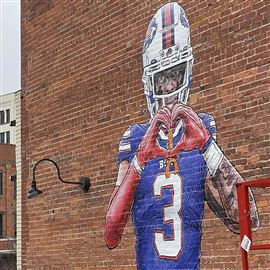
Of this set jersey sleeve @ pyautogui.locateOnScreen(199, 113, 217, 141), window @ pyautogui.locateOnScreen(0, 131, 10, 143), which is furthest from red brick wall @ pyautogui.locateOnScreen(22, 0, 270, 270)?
window @ pyautogui.locateOnScreen(0, 131, 10, 143)

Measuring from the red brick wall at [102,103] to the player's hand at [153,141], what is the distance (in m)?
0.30

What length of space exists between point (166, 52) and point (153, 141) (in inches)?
45.2

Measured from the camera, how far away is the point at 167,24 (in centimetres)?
916

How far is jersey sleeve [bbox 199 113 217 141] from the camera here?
27.1 feet

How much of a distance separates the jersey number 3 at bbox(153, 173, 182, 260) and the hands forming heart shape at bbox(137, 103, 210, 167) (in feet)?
1.10

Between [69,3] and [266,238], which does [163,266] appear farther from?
[69,3]

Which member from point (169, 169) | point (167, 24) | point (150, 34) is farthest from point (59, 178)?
point (167, 24)

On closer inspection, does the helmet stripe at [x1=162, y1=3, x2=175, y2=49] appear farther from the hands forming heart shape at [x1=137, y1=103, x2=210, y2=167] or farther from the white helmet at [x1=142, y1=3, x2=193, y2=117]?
the hands forming heart shape at [x1=137, y1=103, x2=210, y2=167]

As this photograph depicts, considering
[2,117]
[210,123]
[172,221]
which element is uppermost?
[2,117]

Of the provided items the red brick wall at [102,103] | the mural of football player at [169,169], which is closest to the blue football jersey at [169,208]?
the mural of football player at [169,169]

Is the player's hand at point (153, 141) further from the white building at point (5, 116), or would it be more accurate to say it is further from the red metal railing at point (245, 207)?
the white building at point (5, 116)

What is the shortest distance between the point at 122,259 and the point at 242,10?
3736 mm

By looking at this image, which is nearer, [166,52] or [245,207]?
[245,207]

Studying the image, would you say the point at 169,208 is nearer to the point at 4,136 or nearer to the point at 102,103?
the point at 102,103
